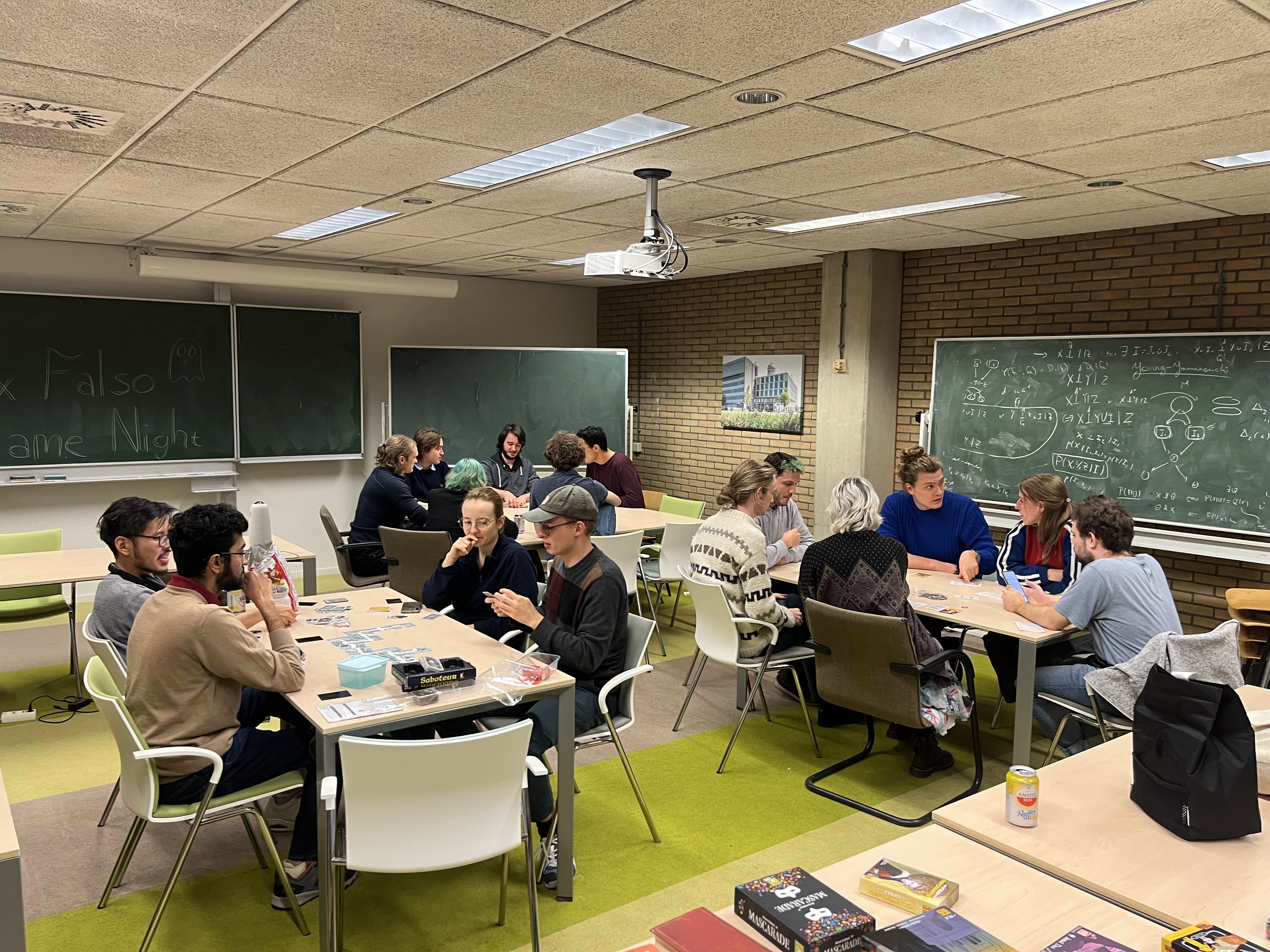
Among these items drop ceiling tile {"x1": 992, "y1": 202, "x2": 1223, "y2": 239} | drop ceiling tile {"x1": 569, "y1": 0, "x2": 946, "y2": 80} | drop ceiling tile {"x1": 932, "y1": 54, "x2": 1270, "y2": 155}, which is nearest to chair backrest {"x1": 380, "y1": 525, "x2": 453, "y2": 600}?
drop ceiling tile {"x1": 569, "y1": 0, "x2": 946, "y2": 80}

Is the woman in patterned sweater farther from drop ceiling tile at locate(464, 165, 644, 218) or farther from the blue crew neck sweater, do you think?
drop ceiling tile at locate(464, 165, 644, 218)

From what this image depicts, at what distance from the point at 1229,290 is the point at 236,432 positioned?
6926 millimetres

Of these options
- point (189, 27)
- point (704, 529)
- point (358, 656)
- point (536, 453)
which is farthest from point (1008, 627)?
point (536, 453)

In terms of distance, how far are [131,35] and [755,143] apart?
2.08 meters

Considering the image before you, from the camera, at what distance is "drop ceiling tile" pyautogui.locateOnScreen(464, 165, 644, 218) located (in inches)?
160

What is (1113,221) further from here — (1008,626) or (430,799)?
(430,799)

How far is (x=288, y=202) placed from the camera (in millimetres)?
4750

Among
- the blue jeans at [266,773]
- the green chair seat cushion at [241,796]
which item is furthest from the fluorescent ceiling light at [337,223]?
the green chair seat cushion at [241,796]

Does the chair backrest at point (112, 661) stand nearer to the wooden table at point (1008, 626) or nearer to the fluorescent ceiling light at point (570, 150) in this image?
the fluorescent ceiling light at point (570, 150)

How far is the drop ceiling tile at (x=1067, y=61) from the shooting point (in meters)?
2.23

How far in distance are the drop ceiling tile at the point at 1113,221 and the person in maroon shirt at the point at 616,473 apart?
2955mm

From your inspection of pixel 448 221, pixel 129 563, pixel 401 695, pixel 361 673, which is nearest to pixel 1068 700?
pixel 401 695

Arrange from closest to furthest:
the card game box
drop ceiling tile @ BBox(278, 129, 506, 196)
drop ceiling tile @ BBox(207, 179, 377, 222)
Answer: the card game box < drop ceiling tile @ BBox(278, 129, 506, 196) < drop ceiling tile @ BBox(207, 179, 377, 222)

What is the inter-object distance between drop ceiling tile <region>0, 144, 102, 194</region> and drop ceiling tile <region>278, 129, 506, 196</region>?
0.80 m
